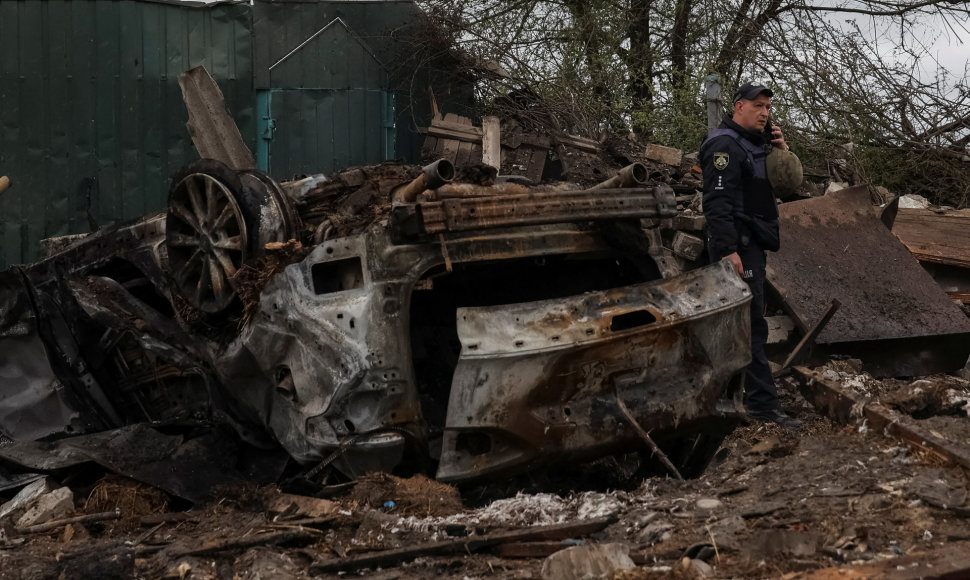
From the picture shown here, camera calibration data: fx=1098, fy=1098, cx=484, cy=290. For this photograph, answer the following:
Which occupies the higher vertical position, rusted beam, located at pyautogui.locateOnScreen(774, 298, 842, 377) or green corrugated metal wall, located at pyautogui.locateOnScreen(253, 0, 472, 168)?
green corrugated metal wall, located at pyautogui.locateOnScreen(253, 0, 472, 168)

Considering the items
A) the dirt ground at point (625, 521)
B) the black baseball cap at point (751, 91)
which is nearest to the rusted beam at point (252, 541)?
A: the dirt ground at point (625, 521)

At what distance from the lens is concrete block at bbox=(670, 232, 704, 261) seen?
8.55 m

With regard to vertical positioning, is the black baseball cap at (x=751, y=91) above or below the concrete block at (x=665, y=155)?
above

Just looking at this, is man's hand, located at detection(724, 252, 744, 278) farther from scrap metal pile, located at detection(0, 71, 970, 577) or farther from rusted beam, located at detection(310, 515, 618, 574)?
rusted beam, located at detection(310, 515, 618, 574)

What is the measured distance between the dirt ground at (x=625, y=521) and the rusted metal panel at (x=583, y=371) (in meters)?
0.29

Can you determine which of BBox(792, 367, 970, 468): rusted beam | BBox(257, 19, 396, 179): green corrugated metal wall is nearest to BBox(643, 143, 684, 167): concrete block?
BBox(257, 19, 396, 179): green corrugated metal wall

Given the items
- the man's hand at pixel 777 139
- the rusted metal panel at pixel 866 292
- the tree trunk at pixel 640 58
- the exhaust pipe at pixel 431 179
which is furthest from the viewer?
the tree trunk at pixel 640 58

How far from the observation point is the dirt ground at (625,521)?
4082 mm

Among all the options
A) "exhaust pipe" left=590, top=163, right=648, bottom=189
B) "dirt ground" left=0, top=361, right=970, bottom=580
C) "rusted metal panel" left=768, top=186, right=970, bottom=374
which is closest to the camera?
"dirt ground" left=0, top=361, right=970, bottom=580

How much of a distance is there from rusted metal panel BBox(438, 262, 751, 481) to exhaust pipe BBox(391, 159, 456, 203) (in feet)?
2.16

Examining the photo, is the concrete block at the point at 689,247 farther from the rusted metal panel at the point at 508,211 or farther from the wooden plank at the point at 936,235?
the rusted metal panel at the point at 508,211

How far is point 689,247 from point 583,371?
3919 millimetres

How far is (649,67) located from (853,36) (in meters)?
2.71

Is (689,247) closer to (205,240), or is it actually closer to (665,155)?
(665,155)
